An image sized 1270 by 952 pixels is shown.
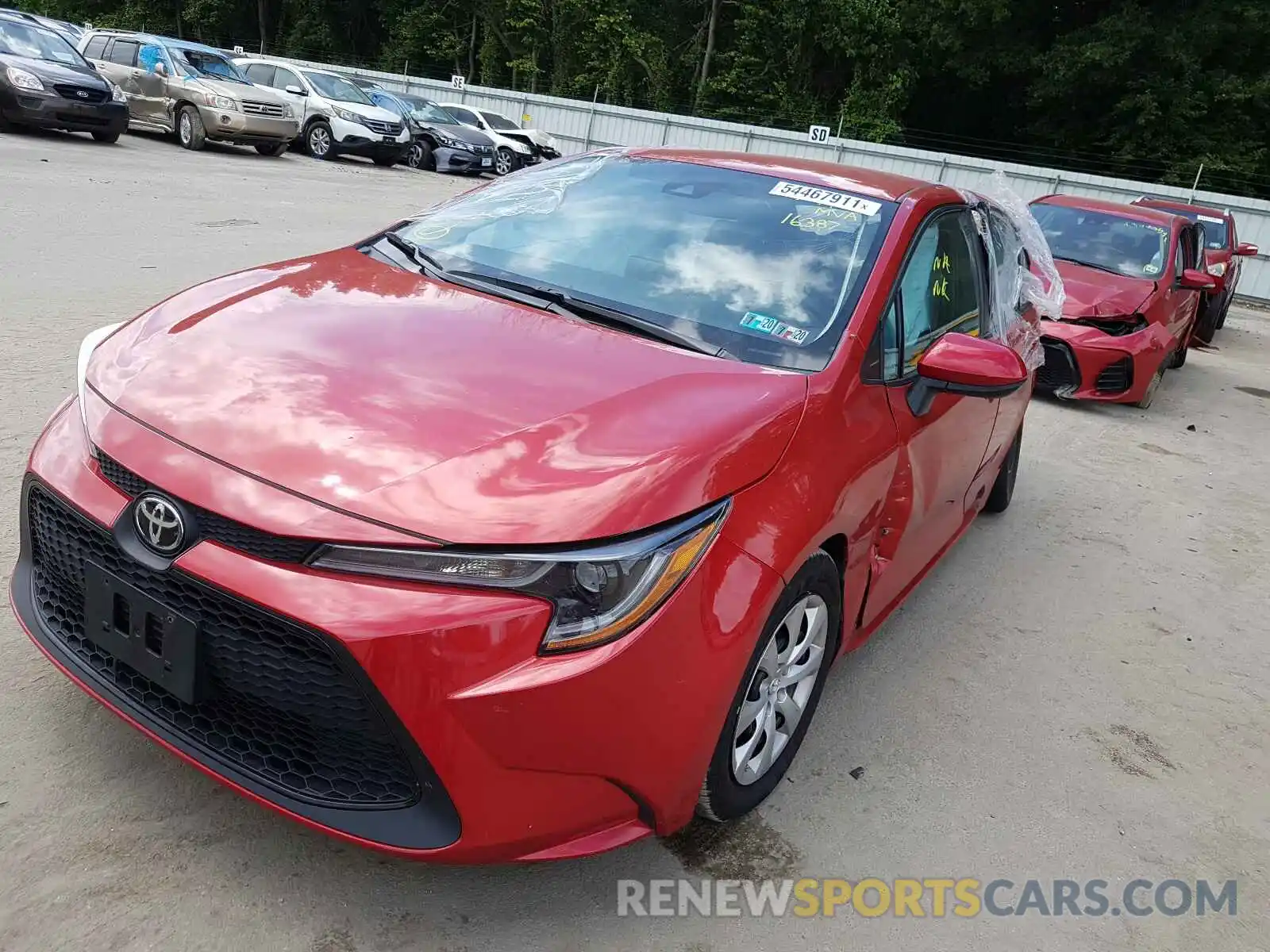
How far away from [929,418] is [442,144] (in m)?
19.0

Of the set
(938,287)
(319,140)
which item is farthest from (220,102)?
(938,287)

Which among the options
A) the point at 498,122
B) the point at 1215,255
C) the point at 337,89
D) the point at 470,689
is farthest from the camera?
the point at 498,122

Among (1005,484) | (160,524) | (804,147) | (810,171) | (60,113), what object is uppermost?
(804,147)

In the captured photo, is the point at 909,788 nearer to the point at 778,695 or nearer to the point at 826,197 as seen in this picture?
the point at 778,695

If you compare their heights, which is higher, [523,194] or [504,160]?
[523,194]

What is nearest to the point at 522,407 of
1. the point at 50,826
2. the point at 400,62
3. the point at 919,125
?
the point at 50,826

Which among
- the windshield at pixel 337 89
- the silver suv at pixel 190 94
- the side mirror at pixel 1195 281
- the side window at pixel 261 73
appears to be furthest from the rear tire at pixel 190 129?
the side mirror at pixel 1195 281

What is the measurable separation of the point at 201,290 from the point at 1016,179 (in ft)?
82.9

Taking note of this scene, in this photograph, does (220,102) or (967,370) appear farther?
(220,102)

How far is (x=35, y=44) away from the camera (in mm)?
13883

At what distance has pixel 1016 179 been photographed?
24.7 m

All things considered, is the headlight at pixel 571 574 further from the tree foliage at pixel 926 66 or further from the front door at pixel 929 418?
the tree foliage at pixel 926 66

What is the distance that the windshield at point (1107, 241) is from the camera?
27.6 feet

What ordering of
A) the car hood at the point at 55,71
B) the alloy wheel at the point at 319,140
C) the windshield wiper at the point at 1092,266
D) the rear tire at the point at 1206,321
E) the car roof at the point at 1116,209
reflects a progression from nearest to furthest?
the windshield wiper at the point at 1092,266 < the car roof at the point at 1116,209 < the rear tire at the point at 1206,321 < the car hood at the point at 55,71 < the alloy wheel at the point at 319,140
